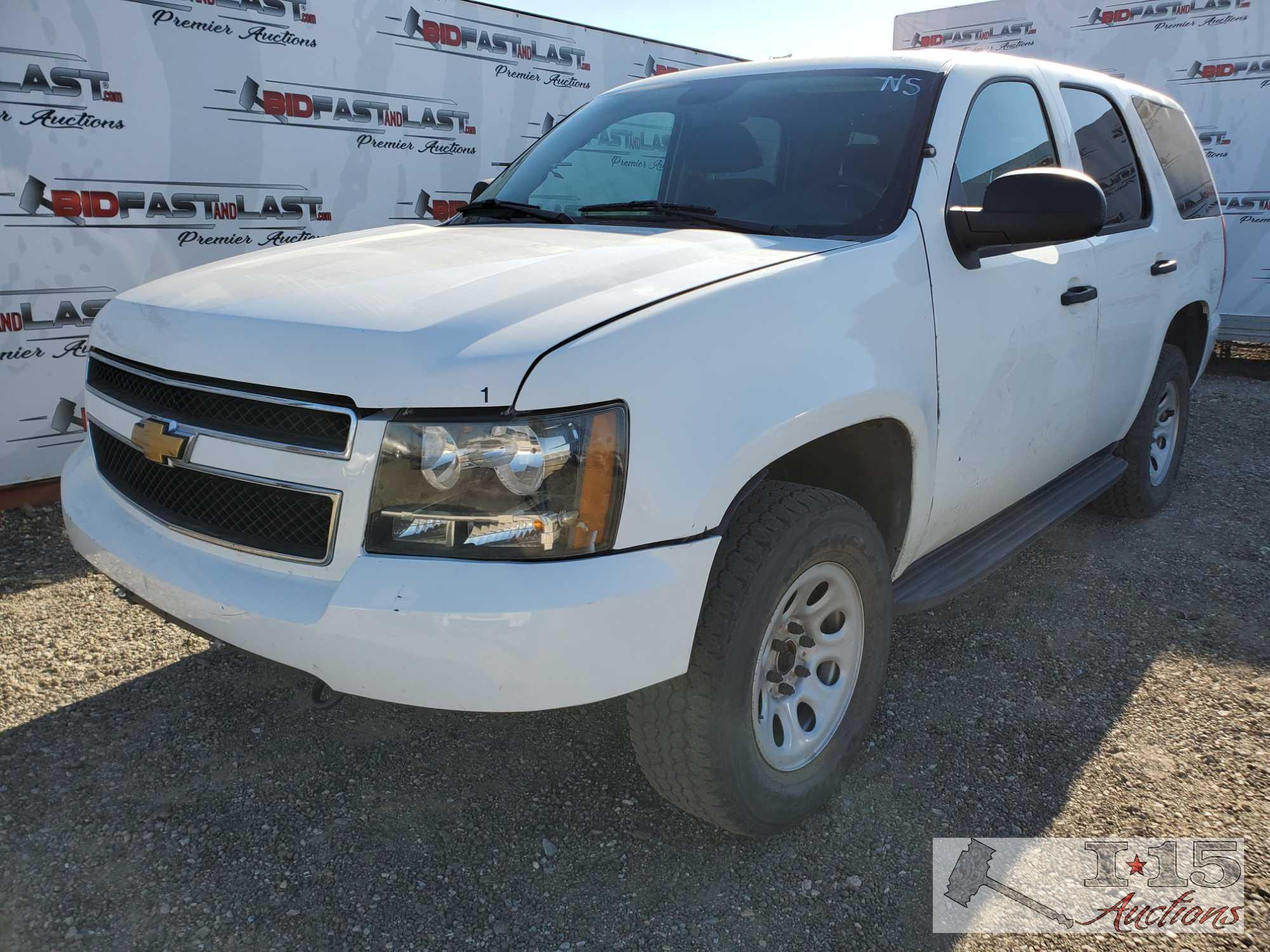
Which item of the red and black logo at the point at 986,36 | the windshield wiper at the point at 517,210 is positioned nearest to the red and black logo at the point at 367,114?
the windshield wiper at the point at 517,210

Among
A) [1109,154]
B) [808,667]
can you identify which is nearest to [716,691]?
[808,667]

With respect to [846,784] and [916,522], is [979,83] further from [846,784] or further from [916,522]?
[846,784]

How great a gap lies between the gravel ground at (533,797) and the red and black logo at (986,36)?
30.6 ft

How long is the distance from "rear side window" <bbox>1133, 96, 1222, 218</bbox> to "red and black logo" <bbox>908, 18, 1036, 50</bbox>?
21.9ft

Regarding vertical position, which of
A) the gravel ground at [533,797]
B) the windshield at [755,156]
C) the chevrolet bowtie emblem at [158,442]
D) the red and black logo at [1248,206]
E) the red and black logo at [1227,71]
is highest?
the red and black logo at [1227,71]

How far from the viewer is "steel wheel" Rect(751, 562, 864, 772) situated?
2221mm

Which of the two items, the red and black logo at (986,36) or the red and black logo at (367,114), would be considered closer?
the red and black logo at (367,114)

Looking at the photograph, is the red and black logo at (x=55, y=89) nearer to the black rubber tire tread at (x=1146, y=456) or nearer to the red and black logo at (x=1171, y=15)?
the black rubber tire tread at (x=1146, y=456)

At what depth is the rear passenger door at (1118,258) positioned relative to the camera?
3363mm

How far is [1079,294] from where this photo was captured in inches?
121

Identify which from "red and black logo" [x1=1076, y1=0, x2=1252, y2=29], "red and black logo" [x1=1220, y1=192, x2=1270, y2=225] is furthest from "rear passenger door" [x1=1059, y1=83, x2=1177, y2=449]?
"red and black logo" [x1=1076, y1=0, x2=1252, y2=29]

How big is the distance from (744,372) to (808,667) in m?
0.89

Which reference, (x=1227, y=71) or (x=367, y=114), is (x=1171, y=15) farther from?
(x=367, y=114)

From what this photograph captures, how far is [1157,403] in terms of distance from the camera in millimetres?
4215
